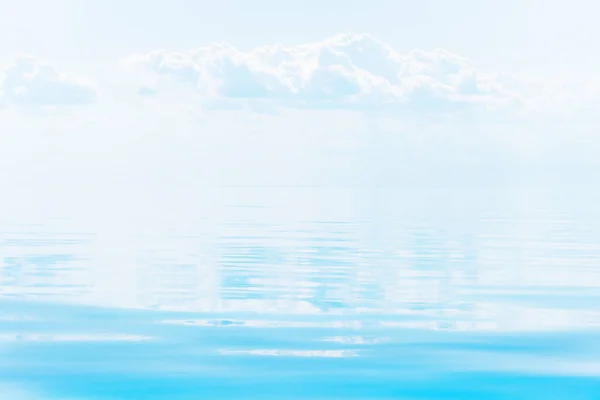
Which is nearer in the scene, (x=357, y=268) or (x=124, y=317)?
(x=124, y=317)

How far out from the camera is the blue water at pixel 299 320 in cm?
986

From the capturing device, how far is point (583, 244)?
87.7ft

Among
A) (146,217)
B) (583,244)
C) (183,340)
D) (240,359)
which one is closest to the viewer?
(240,359)

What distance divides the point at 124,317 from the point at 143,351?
2630 millimetres

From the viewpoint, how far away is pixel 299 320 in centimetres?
1339

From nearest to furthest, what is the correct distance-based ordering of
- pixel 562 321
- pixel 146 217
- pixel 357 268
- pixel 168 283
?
pixel 562 321 → pixel 168 283 → pixel 357 268 → pixel 146 217

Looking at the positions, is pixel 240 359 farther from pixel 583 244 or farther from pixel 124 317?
pixel 583 244

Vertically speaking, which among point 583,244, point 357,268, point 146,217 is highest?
point 146,217

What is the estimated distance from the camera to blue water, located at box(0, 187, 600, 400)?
986 cm

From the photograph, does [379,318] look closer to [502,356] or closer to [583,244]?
[502,356]

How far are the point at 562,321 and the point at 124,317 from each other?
6.15 m

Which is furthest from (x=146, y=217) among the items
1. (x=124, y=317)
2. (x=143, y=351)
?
(x=143, y=351)

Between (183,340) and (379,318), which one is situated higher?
(379,318)

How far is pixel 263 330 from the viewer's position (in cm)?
1260
